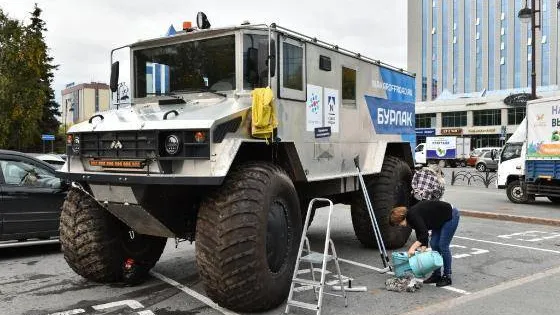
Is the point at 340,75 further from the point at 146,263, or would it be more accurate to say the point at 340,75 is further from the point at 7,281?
the point at 7,281

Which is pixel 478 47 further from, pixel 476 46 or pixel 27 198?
pixel 27 198

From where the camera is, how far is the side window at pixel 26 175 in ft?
27.6

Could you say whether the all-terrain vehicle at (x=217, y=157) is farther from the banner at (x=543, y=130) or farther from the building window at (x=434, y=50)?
the building window at (x=434, y=50)

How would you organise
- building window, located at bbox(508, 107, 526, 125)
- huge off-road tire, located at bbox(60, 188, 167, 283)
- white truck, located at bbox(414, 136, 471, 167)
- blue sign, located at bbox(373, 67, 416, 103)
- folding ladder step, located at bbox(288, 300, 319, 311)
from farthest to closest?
building window, located at bbox(508, 107, 526, 125), white truck, located at bbox(414, 136, 471, 167), blue sign, located at bbox(373, 67, 416, 103), huge off-road tire, located at bbox(60, 188, 167, 283), folding ladder step, located at bbox(288, 300, 319, 311)

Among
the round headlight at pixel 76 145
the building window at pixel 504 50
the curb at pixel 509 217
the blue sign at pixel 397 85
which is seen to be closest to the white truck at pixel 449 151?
the curb at pixel 509 217

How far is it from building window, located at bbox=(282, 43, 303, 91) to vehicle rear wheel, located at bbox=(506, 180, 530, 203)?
1268 centimetres

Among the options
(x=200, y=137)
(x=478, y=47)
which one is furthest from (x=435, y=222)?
(x=478, y=47)

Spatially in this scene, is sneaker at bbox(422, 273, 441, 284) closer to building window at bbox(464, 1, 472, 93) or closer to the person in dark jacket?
the person in dark jacket

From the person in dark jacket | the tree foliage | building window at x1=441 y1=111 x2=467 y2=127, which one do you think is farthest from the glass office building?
the person in dark jacket

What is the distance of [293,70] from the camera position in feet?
21.2

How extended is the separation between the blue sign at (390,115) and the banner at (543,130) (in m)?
8.14

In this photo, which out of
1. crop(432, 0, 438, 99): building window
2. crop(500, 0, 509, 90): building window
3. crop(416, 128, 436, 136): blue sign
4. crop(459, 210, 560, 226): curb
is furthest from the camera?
crop(432, 0, 438, 99): building window

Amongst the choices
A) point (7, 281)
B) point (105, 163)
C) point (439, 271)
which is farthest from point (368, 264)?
point (7, 281)

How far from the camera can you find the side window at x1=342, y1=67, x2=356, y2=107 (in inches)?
304
